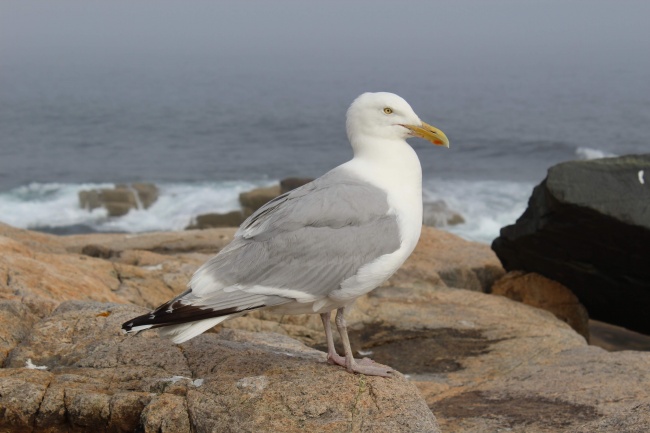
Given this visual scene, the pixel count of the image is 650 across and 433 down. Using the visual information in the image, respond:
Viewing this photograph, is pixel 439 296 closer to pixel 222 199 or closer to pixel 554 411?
pixel 554 411

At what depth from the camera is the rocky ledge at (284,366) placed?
4.46 meters

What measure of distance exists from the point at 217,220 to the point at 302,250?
17410 millimetres

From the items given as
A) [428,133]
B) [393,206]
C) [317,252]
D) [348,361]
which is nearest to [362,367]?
[348,361]

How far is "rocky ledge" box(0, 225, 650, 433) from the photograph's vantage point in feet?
14.6

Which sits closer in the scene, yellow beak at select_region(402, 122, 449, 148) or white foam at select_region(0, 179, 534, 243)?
yellow beak at select_region(402, 122, 449, 148)

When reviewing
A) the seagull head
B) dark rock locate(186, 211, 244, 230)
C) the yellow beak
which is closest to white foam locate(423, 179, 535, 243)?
dark rock locate(186, 211, 244, 230)

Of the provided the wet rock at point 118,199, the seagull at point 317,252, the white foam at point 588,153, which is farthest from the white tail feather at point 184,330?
the white foam at point 588,153

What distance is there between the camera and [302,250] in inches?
185

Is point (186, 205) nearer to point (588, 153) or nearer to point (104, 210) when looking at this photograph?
point (104, 210)

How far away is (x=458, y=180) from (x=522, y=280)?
63.1 feet

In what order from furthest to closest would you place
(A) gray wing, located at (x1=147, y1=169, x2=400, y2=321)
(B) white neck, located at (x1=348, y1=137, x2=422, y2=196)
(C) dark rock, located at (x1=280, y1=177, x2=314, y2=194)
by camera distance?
(C) dark rock, located at (x1=280, y1=177, x2=314, y2=194) < (B) white neck, located at (x1=348, y1=137, x2=422, y2=196) < (A) gray wing, located at (x1=147, y1=169, x2=400, y2=321)

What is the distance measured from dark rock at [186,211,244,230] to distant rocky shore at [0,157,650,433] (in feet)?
34.5

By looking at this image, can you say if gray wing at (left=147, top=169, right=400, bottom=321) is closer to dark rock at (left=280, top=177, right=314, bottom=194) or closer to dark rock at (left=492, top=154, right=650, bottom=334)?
dark rock at (left=492, top=154, right=650, bottom=334)

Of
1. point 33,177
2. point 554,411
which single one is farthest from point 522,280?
point 33,177
